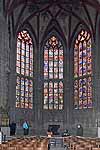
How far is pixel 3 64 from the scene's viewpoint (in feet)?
143

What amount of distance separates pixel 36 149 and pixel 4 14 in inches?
1292

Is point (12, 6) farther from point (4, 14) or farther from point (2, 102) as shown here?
point (2, 102)

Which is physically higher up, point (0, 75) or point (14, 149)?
point (0, 75)

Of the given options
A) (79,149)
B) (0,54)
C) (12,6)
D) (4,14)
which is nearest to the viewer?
(79,149)

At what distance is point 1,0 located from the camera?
44.9m

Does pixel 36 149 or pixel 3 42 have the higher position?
pixel 3 42

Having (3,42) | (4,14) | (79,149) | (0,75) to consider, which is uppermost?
(4,14)

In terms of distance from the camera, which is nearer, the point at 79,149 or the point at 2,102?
the point at 79,149

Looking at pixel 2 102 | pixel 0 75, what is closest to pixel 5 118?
pixel 2 102

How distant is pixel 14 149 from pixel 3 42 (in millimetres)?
29875

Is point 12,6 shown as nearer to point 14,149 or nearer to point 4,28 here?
point 4,28

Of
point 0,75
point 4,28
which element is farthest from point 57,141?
point 4,28

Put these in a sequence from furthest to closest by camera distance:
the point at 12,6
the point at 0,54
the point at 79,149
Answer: the point at 12,6 → the point at 0,54 → the point at 79,149

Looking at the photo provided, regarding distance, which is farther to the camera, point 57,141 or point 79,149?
point 57,141
